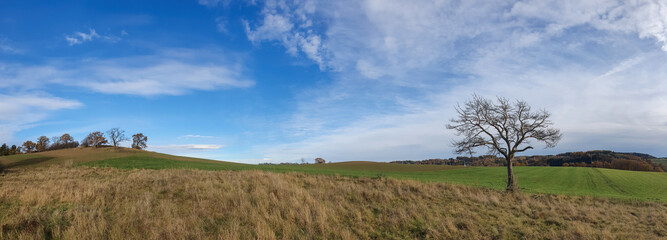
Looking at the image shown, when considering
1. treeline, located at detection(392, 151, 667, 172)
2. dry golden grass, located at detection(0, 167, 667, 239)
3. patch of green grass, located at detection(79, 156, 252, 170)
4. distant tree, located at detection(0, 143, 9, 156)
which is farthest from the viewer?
treeline, located at detection(392, 151, 667, 172)

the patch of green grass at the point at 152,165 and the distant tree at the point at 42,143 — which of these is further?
the distant tree at the point at 42,143

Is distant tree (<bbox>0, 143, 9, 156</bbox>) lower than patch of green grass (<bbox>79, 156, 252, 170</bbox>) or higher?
higher

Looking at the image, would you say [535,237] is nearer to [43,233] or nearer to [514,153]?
[43,233]

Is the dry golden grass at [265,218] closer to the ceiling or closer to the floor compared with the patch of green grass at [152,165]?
closer to the floor

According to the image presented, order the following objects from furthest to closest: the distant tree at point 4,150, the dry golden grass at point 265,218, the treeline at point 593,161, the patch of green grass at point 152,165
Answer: the treeline at point 593,161
the distant tree at point 4,150
the patch of green grass at point 152,165
the dry golden grass at point 265,218

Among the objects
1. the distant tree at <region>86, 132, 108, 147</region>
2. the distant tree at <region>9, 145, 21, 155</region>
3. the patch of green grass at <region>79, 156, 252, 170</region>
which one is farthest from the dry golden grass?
the distant tree at <region>9, 145, 21, 155</region>

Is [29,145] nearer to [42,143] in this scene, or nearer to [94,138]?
[42,143]

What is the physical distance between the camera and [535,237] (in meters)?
9.44

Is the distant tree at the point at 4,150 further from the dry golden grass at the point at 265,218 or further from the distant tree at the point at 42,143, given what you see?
the dry golden grass at the point at 265,218

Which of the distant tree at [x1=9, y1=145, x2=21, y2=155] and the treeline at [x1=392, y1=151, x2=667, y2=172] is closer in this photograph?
the distant tree at [x1=9, y1=145, x2=21, y2=155]

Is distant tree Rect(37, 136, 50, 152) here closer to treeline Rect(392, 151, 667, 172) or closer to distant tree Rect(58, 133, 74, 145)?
distant tree Rect(58, 133, 74, 145)

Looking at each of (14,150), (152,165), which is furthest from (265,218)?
(14,150)

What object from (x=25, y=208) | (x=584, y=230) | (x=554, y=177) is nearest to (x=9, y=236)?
(x=25, y=208)

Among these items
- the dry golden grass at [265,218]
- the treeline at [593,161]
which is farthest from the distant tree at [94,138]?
the treeline at [593,161]
